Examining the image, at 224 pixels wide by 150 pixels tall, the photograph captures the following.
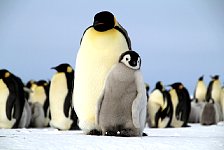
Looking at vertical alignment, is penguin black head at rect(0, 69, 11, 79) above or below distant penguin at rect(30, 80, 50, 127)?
above

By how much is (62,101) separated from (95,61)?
392 cm

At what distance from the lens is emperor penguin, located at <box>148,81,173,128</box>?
12.3m

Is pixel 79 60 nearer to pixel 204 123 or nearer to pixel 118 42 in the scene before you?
pixel 118 42

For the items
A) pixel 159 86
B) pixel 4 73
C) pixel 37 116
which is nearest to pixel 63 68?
pixel 4 73

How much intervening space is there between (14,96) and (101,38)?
415 centimetres

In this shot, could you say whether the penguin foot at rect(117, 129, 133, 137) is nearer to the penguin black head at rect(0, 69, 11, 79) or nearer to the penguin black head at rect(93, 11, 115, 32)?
the penguin black head at rect(93, 11, 115, 32)

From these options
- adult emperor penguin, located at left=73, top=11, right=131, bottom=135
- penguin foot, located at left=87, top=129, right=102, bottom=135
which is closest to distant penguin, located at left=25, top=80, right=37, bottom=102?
adult emperor penguin, located at left=73, top=11, right=131, bottom=135

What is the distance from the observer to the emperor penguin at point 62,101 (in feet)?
31.8

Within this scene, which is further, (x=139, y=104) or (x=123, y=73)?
(x=123, y=73)

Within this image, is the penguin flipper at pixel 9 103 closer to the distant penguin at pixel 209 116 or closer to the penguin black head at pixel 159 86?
the penguin black head at pixel 159 86

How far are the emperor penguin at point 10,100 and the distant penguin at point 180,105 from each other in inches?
185

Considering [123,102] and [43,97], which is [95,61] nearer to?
[123,102]

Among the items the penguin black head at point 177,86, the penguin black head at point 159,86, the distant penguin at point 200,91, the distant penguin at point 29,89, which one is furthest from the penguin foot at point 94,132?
the distant penguin at point 200,91

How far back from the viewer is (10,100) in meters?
9.70
